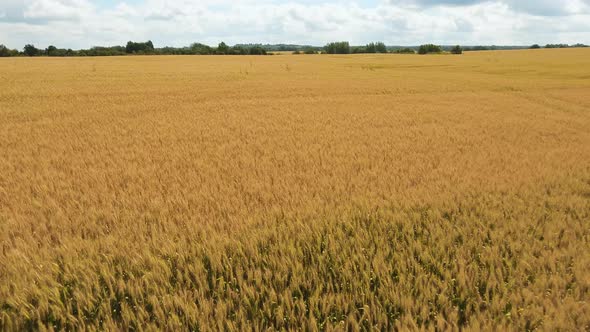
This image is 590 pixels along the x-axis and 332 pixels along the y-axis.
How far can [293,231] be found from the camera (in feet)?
10.1

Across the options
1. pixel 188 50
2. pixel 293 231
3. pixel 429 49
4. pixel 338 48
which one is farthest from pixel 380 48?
Answer: pixel 293 231

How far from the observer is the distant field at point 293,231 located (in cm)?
211

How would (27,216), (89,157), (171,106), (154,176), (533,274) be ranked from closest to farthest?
(533,274) < (27,216) < (154,176) < (89,157) < (171,106)

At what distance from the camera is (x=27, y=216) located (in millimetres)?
3414

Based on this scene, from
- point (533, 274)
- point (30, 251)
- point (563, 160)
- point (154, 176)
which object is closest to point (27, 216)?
point (30, 251)

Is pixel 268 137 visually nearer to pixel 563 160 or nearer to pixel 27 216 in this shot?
pixel 27 216

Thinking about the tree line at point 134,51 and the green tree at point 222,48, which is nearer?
the tree line at point 134,51

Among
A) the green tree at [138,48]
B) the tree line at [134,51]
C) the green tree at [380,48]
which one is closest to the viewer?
the tree line at [134,51]

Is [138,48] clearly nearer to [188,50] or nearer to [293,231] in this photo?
[188,50]

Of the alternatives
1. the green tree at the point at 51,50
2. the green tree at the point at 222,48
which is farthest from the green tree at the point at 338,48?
the green tree at the point at 51,50

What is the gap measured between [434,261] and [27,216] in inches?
151

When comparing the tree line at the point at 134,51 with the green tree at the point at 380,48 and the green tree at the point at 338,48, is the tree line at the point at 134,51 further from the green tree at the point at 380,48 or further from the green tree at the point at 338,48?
the green tree at the point at 380,48

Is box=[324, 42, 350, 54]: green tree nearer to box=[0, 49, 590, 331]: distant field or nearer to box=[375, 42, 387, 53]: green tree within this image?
box=[375, 42, 387, 53]: green tree

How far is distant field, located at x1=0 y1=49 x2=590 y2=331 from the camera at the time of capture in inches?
83.0
